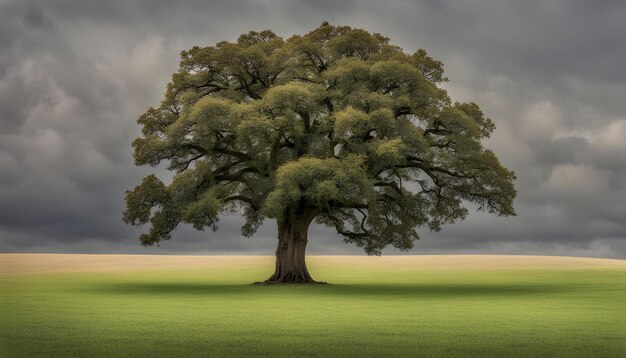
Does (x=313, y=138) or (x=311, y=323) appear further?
(x=313, y=138)

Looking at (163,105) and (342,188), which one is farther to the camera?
(163,105)

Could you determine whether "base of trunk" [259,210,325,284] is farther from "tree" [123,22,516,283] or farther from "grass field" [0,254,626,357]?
"grass field" [0,254,626,357]

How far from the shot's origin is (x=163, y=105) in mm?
59594

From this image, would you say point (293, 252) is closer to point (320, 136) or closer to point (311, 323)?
point (320, 136)

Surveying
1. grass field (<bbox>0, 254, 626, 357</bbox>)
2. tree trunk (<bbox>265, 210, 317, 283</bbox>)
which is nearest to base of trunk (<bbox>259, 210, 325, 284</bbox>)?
tree trunk (<bbox>265, 210, 317, 283</bbox>)

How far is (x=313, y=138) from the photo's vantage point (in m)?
53.2

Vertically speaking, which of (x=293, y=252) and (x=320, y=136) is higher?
(x=320, y=136)

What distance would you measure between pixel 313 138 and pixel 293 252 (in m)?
8.92

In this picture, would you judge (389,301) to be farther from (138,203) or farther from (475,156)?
(138,203)

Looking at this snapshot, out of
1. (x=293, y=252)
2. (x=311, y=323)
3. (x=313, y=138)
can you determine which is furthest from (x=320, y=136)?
(x=311, y=323)

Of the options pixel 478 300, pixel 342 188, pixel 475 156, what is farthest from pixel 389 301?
pixel 475 156

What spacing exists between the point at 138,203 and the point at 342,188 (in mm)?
17051

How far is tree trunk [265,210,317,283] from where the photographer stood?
55031mm

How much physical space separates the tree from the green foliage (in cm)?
10
